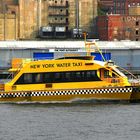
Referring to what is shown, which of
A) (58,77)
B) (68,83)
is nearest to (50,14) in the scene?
(58,77)

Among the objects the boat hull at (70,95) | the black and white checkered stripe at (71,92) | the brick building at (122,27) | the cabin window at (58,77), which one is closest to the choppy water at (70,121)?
the boat hull at (70,95)

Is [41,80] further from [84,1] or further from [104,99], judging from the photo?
[84,1]

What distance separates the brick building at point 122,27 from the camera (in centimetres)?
14375

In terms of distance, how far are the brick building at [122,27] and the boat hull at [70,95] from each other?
94.5 meters

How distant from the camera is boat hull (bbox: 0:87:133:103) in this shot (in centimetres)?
4897

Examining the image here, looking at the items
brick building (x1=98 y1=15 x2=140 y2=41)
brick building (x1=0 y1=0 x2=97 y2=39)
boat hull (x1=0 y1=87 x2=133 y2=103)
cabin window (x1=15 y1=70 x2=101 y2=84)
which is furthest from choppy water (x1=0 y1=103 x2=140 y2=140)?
brick building (x1=0 y1=0 x2=97 y2=39)

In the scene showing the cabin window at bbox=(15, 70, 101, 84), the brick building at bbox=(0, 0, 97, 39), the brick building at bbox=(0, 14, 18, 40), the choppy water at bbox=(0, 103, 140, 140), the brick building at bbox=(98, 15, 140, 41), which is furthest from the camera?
the brick building at bbox=(0, 0, 97, 39)

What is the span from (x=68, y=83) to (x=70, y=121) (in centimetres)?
918

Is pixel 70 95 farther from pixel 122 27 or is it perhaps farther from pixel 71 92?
pixel 122 27

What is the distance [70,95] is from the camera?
162 ft

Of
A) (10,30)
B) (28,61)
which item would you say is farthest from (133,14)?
(28,61)

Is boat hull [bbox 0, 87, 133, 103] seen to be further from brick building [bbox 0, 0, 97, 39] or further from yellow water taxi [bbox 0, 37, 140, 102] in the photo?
brick building [bbox 0, 0, 97, 39]

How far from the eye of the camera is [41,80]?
164 feet

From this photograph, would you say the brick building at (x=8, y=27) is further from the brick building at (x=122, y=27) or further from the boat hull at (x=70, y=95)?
the boat hull at (x=70, y=95)
